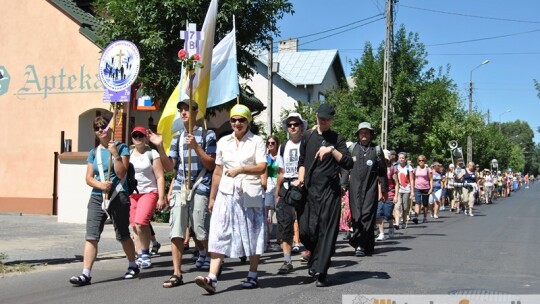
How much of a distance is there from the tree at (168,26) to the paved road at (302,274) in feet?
13.1

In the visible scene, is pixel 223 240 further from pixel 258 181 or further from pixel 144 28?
pixel 144 28

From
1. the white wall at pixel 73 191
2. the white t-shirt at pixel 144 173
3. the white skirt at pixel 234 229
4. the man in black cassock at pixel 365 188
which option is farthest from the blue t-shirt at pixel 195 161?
the white wall at pixel 73 191

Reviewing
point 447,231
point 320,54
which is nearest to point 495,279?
point 447,231

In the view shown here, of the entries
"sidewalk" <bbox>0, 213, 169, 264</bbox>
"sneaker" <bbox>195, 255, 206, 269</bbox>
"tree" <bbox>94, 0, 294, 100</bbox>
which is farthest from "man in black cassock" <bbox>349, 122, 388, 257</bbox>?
"tree" <bbox>94, 0, 294, 100</bbox>

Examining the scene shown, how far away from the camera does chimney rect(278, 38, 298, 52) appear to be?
1905 inches

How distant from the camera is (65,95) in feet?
60.4

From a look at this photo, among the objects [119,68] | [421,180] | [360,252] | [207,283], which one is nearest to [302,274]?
[207,283]

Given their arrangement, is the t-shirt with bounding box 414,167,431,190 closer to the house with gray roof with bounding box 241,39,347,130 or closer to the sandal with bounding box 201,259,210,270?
the sandal with bounding box 201,259,210,270

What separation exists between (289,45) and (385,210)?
38.2 meters

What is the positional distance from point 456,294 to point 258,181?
236cm

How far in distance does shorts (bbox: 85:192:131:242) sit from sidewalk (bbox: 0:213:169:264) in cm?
218

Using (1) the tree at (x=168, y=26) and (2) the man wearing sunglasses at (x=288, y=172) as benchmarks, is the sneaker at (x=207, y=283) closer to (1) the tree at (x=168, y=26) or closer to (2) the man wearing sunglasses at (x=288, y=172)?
(2) the man wearing sunglasses at (x=288, y=172)

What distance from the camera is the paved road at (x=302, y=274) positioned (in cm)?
658

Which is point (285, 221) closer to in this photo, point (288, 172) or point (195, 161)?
point (288, 172)
